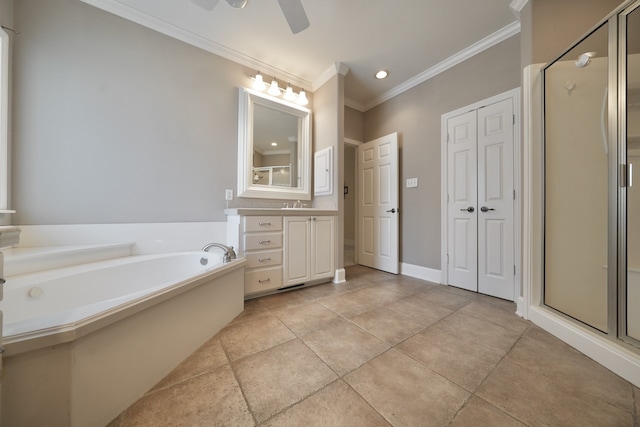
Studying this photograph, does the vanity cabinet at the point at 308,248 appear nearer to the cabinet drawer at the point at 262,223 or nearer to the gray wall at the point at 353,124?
the cabinet drawer at the point at 262,223

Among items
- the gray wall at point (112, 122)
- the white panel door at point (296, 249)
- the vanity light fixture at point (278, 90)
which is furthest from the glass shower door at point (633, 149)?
the gray wall at point (112, 122)

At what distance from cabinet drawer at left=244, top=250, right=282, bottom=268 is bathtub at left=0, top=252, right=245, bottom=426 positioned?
314mm

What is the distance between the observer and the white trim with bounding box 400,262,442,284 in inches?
98.0

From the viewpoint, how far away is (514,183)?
193 centimetres

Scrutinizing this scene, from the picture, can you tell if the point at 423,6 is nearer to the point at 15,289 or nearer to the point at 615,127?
the point at 615,127

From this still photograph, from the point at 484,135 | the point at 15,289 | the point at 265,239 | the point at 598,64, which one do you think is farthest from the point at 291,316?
the point at 598,64

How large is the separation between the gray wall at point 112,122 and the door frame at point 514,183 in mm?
2389

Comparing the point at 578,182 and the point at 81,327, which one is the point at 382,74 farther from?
the point at 81,327

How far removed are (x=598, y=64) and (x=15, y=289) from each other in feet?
11.5

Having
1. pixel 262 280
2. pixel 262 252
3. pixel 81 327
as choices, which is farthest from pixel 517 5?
pixel 81 327

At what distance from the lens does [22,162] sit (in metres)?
1.47

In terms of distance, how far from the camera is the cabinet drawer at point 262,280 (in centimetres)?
190

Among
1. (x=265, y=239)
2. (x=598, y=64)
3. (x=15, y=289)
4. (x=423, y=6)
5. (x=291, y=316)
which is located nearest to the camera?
(x=15, y=289)

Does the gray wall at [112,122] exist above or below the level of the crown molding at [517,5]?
below
